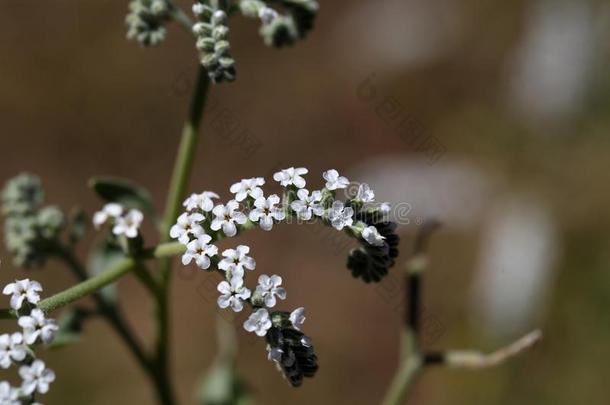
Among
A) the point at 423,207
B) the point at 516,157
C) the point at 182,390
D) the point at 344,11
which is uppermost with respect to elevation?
the point at 344,11

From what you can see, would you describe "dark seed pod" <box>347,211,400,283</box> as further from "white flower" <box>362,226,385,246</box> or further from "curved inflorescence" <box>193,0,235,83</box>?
"curved inflorescence" <box>193,0,235,83</box>

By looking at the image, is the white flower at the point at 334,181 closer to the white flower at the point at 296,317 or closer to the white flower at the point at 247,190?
the white flower at the point at 247,190

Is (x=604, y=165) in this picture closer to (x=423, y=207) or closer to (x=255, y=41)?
(x=423, y=207)

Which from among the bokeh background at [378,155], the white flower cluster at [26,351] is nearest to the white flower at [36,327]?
the white flower cluster at [26,351]

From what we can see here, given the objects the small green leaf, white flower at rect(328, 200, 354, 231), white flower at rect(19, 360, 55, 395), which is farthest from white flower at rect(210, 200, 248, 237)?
the small green leaf

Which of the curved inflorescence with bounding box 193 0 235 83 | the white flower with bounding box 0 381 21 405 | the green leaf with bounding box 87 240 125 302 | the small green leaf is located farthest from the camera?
the small green leaf

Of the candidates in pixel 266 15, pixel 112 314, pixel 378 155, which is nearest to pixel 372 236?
pixel 266 15

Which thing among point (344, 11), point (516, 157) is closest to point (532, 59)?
point (516, 157)
